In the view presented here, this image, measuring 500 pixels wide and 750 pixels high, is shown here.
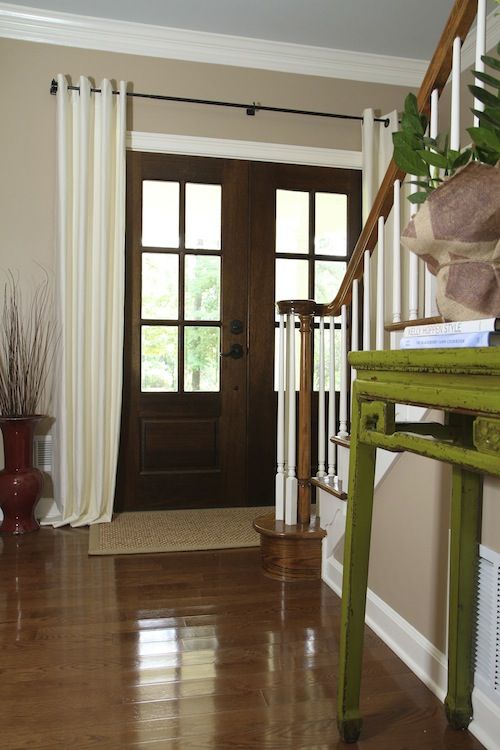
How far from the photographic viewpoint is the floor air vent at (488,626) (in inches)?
60.7

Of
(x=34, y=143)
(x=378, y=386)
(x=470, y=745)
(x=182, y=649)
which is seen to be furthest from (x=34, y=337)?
(x=470, y=745)

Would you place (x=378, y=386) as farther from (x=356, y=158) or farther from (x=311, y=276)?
(x=356, y=158)

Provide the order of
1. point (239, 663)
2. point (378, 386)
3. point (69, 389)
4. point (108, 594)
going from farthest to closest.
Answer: point (69, 389), point (108, 594), point (239, 663), point (378, 386)

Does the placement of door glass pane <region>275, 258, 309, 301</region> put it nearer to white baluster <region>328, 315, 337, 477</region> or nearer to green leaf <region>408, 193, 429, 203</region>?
white baluster <region>328, 315, 337, 477</region>

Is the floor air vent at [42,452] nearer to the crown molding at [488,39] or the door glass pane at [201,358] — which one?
the door glass pane at [201,358]

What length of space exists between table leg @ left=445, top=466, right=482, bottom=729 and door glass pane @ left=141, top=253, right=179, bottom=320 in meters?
2.64

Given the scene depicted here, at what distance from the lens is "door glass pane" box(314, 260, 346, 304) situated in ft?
13.6

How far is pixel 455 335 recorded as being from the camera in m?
1.13

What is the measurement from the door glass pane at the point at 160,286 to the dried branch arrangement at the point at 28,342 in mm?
582

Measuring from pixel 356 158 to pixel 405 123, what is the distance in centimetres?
290

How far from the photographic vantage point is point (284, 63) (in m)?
4.05

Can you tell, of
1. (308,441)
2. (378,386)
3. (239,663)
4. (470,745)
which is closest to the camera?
(378,386)

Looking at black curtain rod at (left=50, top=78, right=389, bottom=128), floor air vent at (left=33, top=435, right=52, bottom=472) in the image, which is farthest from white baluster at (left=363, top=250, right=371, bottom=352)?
floor air vent at (left=33, top=435, right=52, bottom=472)

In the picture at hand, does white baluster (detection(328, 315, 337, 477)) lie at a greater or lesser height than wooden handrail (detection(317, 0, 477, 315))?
lesser
